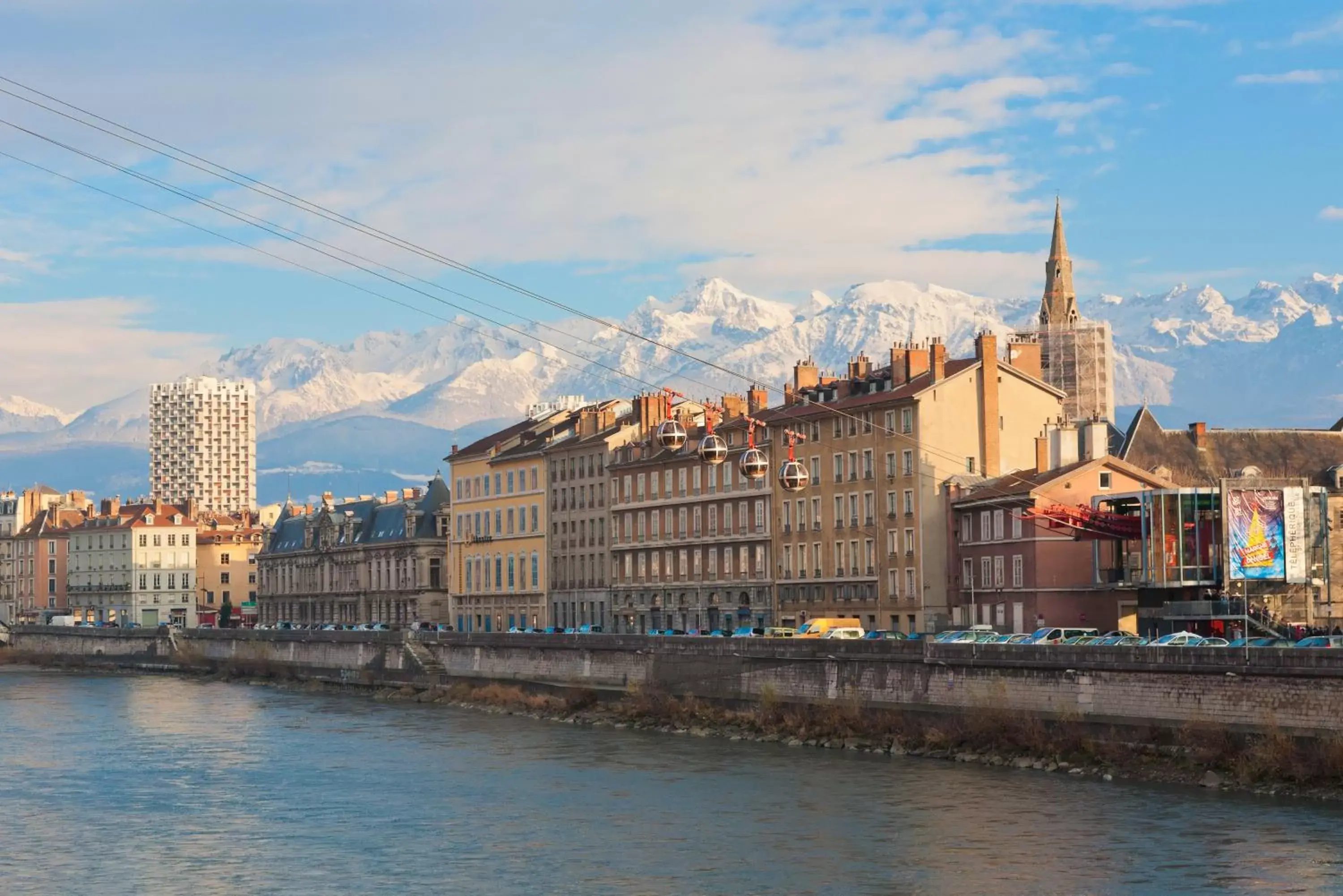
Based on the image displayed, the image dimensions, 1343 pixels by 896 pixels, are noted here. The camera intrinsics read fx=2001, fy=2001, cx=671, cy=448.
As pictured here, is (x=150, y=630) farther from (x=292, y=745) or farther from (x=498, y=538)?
(x=292, y=745)

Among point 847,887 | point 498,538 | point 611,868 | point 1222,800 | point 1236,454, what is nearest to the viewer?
point 847,887

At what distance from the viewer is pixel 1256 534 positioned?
7556cm

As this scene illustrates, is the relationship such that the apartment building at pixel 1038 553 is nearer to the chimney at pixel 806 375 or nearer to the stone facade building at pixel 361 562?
the chimney at pixel 806 375

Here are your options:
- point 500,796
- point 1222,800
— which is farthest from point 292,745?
point 1222,800

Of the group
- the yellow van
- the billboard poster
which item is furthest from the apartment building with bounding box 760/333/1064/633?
the billboard poster

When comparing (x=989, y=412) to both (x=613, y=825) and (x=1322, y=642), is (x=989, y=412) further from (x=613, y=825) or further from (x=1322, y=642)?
(x=613, y=825)

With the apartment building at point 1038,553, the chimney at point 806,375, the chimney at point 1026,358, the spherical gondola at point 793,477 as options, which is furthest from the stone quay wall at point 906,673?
the chimney at point 1026,358

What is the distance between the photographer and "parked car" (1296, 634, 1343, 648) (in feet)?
174

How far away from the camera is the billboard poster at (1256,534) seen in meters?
75.1

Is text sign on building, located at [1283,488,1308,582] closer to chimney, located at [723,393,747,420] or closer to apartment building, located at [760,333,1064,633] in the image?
apartment building, located at [760,333,1064,633]

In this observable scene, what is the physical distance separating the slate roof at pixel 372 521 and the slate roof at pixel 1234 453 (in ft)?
179

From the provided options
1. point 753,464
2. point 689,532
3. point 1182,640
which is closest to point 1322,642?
point 1182,640

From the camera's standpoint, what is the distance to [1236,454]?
4033 inches

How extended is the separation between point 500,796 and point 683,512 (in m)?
56.7
